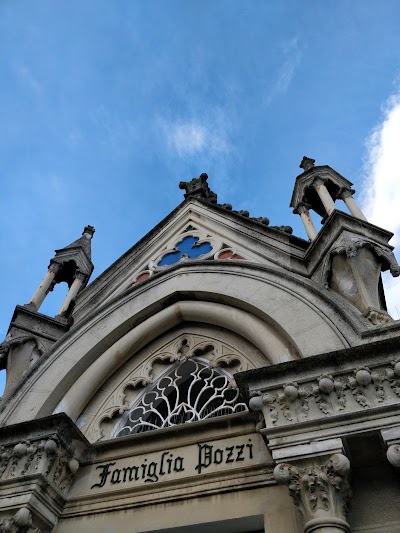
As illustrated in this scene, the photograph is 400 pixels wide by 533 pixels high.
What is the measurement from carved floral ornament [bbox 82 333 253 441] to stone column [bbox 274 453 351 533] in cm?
214

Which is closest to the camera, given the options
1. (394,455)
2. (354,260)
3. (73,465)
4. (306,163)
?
(394,455)

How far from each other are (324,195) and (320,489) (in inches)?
228

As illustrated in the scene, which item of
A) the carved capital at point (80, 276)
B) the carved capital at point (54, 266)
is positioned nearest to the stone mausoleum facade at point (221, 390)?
the carved capital at point (80, 276)

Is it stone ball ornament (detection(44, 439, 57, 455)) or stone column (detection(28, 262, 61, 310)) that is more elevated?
stone column (detection(28, 262, 61, 310))

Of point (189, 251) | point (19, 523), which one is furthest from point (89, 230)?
point (19, 523)

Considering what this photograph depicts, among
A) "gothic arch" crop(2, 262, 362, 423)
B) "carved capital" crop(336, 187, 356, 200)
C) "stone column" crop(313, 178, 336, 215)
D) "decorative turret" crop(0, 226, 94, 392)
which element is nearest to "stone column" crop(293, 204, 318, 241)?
"stone column" crop(313, 178, 336, 215)

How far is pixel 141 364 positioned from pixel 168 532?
10.2ft

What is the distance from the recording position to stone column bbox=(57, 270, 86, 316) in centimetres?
1046

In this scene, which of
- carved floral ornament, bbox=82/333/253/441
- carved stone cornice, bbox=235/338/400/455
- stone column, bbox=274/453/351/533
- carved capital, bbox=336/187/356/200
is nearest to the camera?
stone column, bbox=274/453/351/533

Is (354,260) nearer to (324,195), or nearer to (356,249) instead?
(356,249)

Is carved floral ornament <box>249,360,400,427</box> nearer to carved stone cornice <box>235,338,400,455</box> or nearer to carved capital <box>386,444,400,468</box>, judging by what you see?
carved stone cornice <box>235,338,400,455</box>

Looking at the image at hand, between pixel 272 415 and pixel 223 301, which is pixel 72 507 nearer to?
pixel 272 415

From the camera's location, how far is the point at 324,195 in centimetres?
911

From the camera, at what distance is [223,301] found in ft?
26.9
